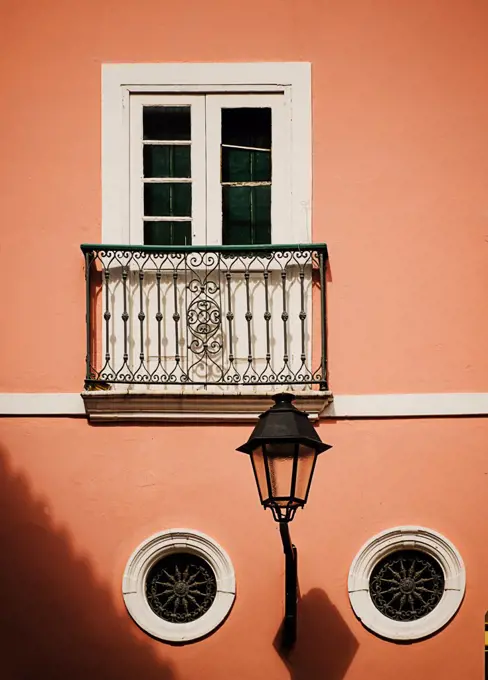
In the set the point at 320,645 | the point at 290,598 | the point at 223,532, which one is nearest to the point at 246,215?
the point at 223,532

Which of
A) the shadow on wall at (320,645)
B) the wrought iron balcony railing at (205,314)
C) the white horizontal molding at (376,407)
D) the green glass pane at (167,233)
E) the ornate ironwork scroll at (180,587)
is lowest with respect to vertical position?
the shadow on wall at (320,645)

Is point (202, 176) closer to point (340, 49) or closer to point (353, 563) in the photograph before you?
point (340, 49)

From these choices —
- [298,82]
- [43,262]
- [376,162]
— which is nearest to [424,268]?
[376,162]

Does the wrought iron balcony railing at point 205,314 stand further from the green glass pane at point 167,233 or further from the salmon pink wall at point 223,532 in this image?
the salmon pink wall at point 223,532

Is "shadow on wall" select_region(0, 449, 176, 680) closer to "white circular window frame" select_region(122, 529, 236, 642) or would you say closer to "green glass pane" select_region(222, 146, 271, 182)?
"white circular window frame" select_region(122, 529, 236, 642)

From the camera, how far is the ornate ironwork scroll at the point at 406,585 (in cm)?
949

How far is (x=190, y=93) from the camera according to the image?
399 inches

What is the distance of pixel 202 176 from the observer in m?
10.1

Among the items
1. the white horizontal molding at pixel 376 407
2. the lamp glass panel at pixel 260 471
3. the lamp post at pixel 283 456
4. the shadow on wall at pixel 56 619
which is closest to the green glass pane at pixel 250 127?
the white horizontal molding at pixel 376 407

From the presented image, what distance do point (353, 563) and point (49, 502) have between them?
1972 mm

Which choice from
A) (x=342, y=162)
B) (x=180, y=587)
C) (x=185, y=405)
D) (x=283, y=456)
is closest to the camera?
(x=283, y=456)

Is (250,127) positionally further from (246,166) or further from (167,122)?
(167,122)

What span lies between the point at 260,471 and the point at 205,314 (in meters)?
1.73

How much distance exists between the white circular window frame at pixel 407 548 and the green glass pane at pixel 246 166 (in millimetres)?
2536
